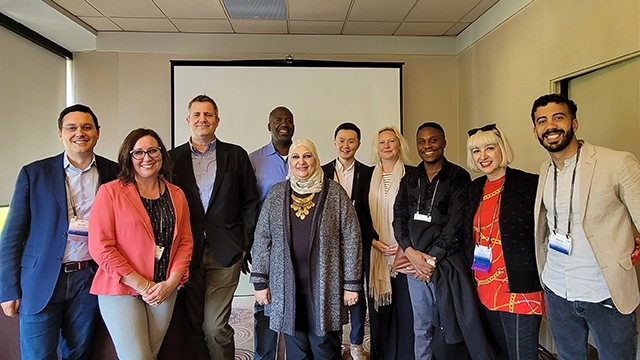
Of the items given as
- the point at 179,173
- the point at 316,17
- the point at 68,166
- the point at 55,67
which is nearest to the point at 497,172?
the point at 179,173

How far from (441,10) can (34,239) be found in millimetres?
3848

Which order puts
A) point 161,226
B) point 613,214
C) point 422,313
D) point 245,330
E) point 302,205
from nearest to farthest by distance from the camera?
point 613,214
point 161,226
point 302,205
point 422,313
point 245,330

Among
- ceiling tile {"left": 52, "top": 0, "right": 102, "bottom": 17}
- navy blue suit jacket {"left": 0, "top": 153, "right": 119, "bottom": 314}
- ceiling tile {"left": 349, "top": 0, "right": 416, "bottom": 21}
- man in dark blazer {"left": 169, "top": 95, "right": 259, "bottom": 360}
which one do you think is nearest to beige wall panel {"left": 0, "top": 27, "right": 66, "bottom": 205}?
ceiling tile {"left": 52, "top": 0, "right": 102, "bottom": 17}

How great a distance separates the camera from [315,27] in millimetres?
4523

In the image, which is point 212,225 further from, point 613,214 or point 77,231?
point 613,214

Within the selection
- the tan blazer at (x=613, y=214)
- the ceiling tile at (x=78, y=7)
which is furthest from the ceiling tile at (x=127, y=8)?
the tan blazer at (x=613, y=214)

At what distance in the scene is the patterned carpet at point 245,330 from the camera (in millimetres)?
3152

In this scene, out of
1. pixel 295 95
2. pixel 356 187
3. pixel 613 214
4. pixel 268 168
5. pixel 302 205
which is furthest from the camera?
pixel 295 95

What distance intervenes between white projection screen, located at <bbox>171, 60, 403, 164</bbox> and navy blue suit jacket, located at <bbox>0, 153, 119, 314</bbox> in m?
2.77

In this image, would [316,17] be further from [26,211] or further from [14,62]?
[26,211]

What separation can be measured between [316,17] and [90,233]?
3.23 meters

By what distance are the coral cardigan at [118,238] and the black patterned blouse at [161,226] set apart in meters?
0.04

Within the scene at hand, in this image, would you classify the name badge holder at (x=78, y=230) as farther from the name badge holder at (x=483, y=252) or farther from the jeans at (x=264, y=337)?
the name badge holder at (x=483, y=252)

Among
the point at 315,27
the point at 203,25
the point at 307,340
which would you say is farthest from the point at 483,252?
the point at 203,25
